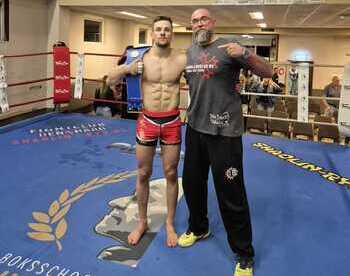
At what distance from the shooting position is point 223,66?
181 centimetres

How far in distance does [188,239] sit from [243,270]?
1.29 feet

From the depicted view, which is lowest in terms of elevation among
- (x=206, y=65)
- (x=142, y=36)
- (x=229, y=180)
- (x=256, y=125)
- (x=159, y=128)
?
(x=229, y=180)

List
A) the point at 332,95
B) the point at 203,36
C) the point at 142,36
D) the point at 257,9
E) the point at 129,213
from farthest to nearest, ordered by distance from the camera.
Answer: the point at 142,36, the point at 332,95, the point at 257,9, the point at 129,213, the point at 203,36

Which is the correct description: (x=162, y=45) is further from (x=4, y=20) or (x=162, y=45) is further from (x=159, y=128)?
(x=4, y=20)

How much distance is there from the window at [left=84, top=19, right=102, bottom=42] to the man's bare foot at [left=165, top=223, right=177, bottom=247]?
22.0ft

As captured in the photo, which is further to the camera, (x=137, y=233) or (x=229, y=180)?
(x=137, y=233)

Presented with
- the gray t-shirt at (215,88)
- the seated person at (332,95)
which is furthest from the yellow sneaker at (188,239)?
the seated person at (332,95)

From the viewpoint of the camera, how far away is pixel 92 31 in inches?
336

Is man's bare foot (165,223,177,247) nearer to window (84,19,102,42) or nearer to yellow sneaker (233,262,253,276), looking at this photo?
yellow sneaker (233,262,253,276)

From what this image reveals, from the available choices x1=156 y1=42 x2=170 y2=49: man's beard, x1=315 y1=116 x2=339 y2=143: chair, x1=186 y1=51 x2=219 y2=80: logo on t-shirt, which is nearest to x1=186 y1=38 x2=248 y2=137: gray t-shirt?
x1=186 y1=51 x2=219 y2=80: logo on t-shirt

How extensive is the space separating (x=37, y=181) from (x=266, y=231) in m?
1.75

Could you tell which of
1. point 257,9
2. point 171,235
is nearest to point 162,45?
point 171,235

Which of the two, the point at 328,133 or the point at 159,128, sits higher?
the point at 159,128

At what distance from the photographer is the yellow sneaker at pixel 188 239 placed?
2146 mm
